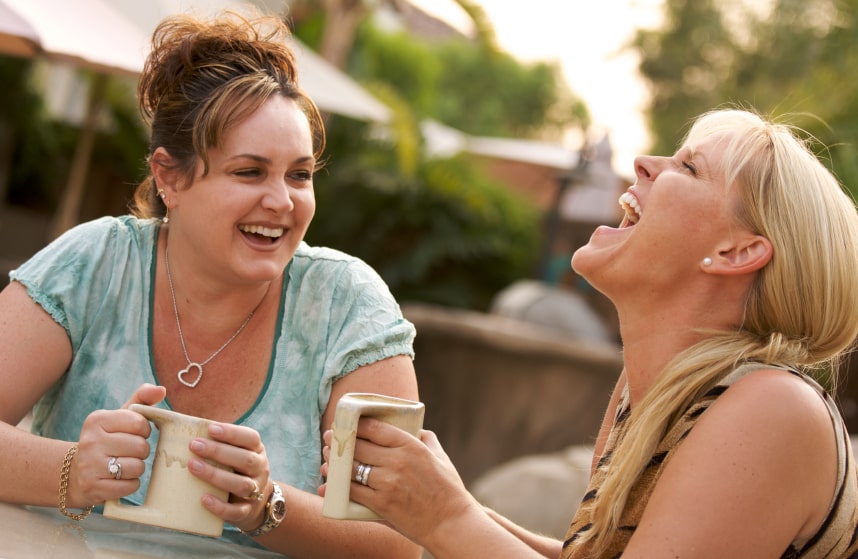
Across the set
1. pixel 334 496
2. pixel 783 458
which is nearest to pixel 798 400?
pixel 783 458

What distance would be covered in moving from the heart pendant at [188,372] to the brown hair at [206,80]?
1.41ft

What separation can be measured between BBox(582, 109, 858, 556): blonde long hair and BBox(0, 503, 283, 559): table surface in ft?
2.36

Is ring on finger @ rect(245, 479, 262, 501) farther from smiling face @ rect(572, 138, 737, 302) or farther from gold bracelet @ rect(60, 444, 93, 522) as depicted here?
smiling face @ rect(572, 138, 737, 302)

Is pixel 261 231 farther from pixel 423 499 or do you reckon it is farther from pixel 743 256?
pixel 743 256

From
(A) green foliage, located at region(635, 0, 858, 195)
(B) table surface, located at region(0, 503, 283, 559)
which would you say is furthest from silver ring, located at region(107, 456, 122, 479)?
(A) green foliage, located at region(635, 0, 858, 195)

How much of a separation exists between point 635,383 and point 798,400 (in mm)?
403

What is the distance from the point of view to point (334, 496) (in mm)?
1679

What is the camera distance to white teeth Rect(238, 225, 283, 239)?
96.7 inches

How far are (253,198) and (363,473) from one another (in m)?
0.92

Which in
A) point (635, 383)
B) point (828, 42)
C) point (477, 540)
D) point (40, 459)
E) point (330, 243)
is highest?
point (828, 42)

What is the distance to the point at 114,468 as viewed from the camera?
188 centimetres

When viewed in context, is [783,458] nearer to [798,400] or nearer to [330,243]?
[798,400]

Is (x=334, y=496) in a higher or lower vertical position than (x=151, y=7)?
lower

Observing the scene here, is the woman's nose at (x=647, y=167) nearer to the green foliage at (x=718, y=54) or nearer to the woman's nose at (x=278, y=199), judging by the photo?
the woman's nose at (x=278, y=199)
